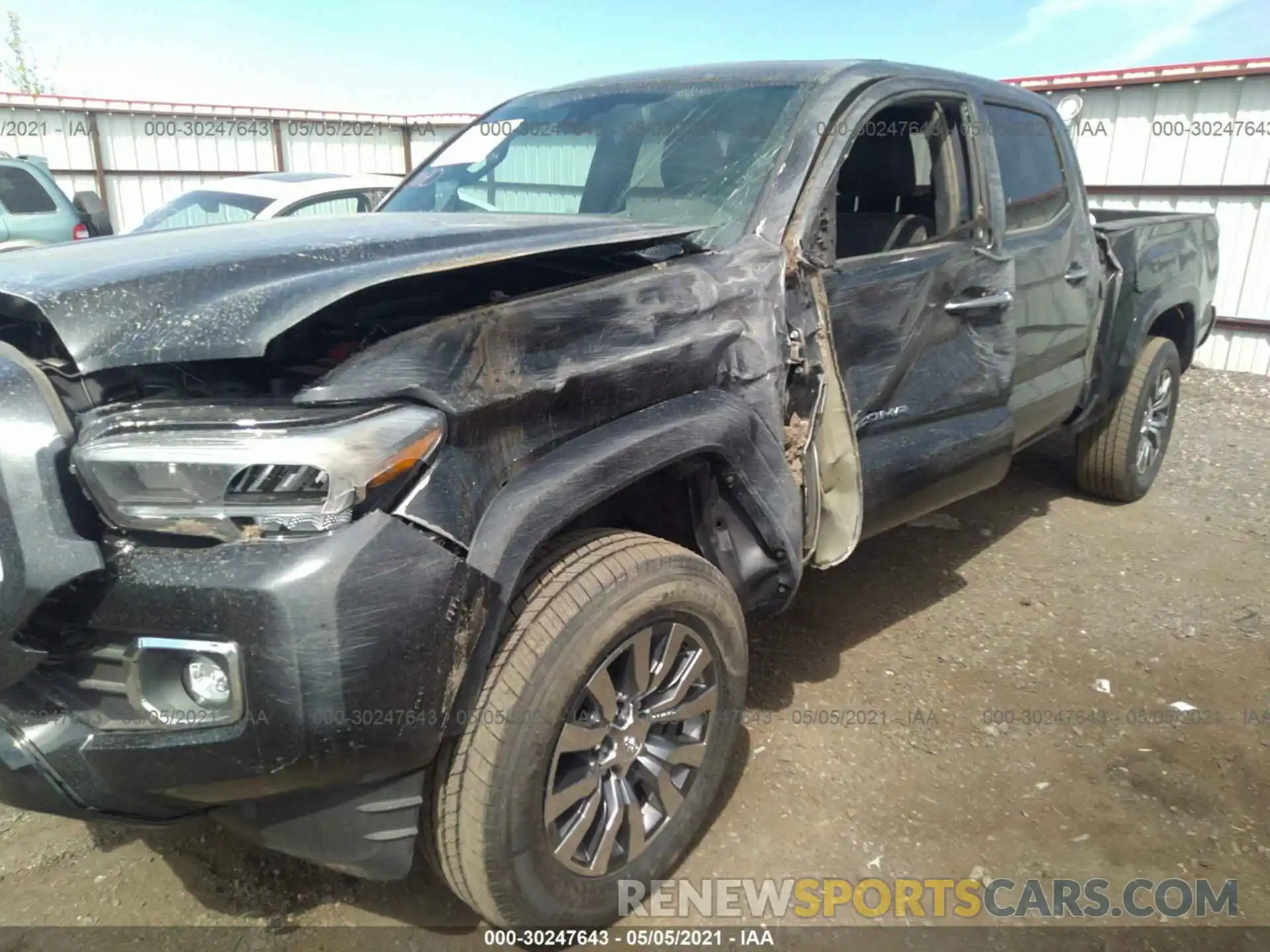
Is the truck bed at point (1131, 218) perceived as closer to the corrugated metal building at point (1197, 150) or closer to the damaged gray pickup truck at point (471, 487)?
the damaged gray pickup truck at point (471, 487)

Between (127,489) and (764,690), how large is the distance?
2.18 m

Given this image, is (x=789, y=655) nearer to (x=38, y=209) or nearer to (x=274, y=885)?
(x=274, y=885)

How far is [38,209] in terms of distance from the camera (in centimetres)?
907

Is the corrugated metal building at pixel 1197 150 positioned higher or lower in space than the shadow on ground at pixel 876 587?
higher

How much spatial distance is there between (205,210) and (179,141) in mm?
6337

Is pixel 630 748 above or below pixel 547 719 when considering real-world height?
below

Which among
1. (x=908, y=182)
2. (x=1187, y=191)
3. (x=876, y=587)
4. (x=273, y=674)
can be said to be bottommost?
(x=876, y=587)

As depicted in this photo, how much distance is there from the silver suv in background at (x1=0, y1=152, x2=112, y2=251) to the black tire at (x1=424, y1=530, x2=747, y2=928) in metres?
8.94

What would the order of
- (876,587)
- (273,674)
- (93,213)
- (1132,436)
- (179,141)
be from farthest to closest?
(179,141) < (93,213) < (1132,436) < (876,587) < (273,674)

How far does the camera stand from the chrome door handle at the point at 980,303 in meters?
3.04

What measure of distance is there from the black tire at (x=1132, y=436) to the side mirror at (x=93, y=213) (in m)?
8.85

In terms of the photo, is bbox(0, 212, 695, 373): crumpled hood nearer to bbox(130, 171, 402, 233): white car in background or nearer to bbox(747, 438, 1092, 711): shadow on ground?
bbox(747, 438, 1092, 711): shadow on ground
